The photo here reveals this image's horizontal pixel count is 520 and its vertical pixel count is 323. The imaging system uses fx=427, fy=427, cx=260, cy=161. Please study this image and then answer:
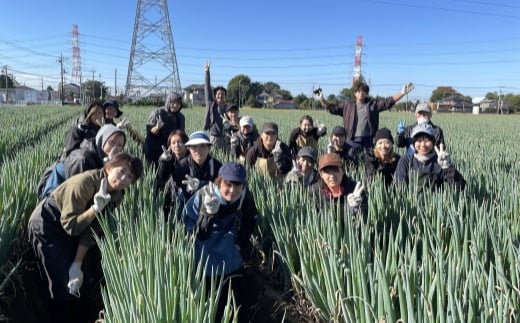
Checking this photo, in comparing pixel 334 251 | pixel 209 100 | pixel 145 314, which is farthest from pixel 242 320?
pixel 209 100

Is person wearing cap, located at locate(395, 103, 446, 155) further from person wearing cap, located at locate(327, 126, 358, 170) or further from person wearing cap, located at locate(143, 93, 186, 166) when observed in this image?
person wearing cap, located at locate(143, 93, 186, 166)

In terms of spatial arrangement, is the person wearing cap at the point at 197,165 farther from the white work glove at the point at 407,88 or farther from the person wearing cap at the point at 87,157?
the white work glove at the point at 407,88

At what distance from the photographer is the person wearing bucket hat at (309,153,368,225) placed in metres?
2.68

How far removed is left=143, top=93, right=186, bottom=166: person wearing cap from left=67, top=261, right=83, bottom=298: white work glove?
2.17 m

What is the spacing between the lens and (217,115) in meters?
6.07

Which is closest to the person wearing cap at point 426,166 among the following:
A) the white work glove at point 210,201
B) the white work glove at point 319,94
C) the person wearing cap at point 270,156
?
the person wearing cap at point 270,156

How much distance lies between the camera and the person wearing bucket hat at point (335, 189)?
268 centimetres

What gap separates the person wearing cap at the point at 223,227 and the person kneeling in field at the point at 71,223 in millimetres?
443

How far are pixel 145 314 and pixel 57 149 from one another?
488 centimetres

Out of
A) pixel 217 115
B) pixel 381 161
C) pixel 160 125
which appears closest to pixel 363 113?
pixel 381 161

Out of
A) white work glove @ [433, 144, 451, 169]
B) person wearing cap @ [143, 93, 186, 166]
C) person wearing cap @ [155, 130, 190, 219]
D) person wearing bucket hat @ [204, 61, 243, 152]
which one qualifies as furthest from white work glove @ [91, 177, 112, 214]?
person wearing bucket hat @ [204, 61, 243, 152]

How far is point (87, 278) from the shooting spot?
2.80m

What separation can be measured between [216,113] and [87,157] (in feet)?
10.7

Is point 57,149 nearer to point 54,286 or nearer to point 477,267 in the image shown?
point 54,286
